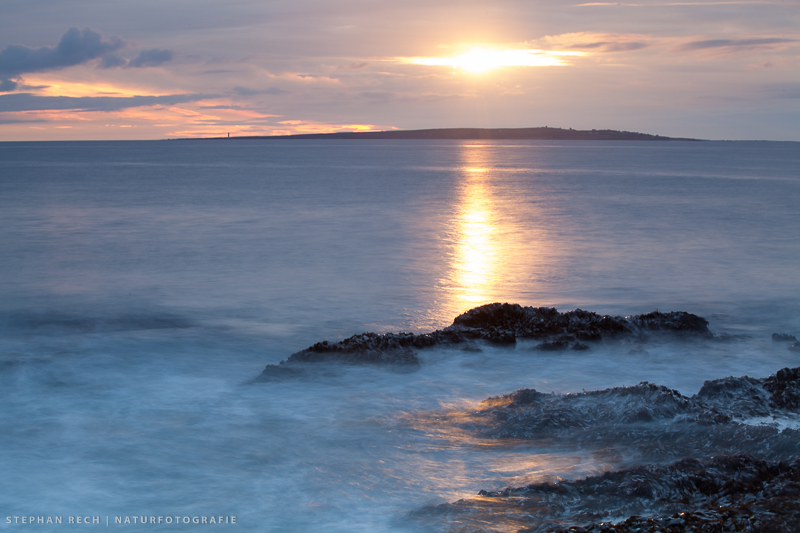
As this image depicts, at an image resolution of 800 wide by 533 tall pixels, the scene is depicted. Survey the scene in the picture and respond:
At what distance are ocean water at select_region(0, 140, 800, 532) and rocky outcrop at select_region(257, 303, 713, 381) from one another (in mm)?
290

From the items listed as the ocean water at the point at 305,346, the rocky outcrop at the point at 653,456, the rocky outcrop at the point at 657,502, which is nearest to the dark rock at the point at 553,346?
the ocean water at the point at 305,346

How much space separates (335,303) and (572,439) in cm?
705

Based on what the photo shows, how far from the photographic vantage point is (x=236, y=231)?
23250mm

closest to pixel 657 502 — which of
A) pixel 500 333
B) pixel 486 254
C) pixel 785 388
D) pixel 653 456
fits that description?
pixel 653 456

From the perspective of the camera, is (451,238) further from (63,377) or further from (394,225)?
(63,377)

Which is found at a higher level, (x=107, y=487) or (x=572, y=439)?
(x=572, y=439)

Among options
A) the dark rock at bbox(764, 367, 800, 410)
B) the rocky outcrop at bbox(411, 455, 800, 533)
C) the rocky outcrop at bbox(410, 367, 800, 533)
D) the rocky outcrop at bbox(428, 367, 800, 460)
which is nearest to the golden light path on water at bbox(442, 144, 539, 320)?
the rocky outcrop at bbox(428, 367, 800, 460)

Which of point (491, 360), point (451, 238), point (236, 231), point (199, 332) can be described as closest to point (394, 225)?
point (451, 238)

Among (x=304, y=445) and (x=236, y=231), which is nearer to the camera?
(x=304, y=445)

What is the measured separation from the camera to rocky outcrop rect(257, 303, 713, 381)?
861 centimetres

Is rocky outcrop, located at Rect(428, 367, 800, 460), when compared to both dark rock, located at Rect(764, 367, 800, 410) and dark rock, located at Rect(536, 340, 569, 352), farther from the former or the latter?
dark rock, located at Rect(536, 340, 569, 352)

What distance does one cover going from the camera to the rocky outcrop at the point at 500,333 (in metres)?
8.61

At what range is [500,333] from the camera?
9328mm

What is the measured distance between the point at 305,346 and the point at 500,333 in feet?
9.71
